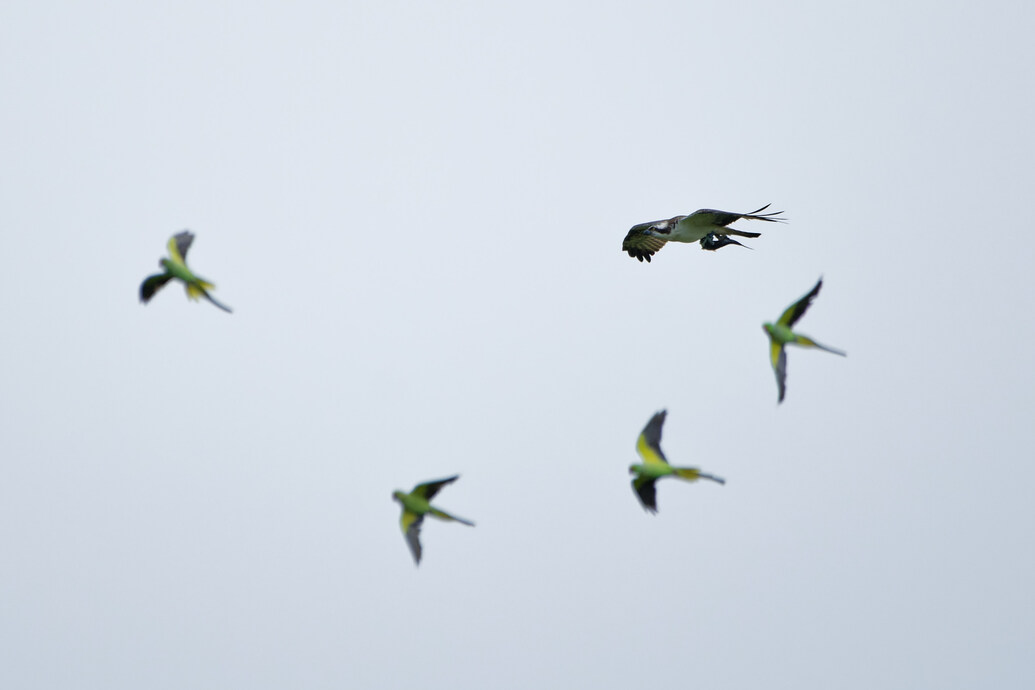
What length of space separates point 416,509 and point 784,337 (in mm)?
7307

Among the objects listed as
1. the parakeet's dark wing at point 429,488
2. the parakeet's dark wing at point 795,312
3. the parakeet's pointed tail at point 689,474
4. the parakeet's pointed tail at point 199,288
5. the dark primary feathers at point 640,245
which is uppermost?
the dark primary feathers at point 640,245

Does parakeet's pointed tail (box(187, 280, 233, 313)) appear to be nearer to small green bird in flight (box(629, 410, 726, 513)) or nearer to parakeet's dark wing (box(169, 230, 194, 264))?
parakeet's dark wing (box(169, 230, 194, 264))

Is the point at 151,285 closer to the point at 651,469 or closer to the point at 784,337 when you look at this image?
the point at 651,469

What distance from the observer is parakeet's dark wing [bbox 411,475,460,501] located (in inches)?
846

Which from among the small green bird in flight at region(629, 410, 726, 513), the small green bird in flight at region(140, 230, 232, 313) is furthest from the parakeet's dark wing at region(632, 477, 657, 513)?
the small green bird in flight at region(140, 230, 232, 313)

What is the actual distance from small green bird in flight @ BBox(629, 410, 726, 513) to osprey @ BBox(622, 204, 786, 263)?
6407 millimetres

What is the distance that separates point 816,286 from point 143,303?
11692mm

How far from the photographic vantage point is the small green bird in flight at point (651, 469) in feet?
70.6

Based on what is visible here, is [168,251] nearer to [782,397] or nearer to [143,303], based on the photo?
[143,303]

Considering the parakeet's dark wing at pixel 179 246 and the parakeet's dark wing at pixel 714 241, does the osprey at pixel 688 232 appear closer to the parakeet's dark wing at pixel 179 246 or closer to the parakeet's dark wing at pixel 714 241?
the parakeet's dark wing at pixel 714 241

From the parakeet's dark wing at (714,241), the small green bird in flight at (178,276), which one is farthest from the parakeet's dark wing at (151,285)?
the parakeet's dark wing at (714,241)

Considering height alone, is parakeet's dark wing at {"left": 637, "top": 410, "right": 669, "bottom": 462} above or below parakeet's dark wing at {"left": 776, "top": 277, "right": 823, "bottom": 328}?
below

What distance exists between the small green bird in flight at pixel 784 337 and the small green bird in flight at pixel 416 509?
6.19m

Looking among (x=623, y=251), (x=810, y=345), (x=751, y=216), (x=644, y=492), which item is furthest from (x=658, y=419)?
(x=623, y=251)
